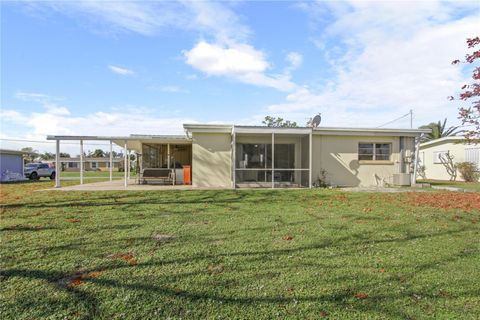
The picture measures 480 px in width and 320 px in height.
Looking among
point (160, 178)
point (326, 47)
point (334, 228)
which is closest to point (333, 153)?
point (326, 47)

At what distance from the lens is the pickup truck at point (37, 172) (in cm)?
2639

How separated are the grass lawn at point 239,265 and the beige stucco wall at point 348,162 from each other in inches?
316

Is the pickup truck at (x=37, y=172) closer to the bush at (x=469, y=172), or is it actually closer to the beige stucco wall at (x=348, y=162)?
the beige stucco wall at (x=348, y=162)

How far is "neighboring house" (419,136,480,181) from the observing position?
67.2 ft

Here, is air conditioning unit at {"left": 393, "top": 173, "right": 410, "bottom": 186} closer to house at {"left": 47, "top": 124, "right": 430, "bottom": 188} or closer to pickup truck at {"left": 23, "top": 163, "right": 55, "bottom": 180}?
house at {"left": 47, "top": 124, "right": 430, "bottom": 188}

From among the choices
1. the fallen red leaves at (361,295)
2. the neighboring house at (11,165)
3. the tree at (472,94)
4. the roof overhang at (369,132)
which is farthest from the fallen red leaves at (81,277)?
the neighboring house at (11,165)

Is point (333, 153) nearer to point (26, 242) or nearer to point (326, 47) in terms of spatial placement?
point (326, 47)

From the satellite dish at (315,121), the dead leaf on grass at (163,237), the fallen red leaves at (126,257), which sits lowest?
the fallen red leaves at (126,257)

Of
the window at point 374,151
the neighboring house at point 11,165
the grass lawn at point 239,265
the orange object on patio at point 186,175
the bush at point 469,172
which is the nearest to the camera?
the grass lawn at point 239,265

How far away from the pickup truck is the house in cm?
1444

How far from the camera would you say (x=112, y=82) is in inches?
646

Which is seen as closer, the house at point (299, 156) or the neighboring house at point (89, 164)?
the house at point (299, 156)

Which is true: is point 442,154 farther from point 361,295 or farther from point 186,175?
point 361,295

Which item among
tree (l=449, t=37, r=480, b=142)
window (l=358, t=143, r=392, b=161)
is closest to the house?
window (l=358, t=143, r=392, b=161)
